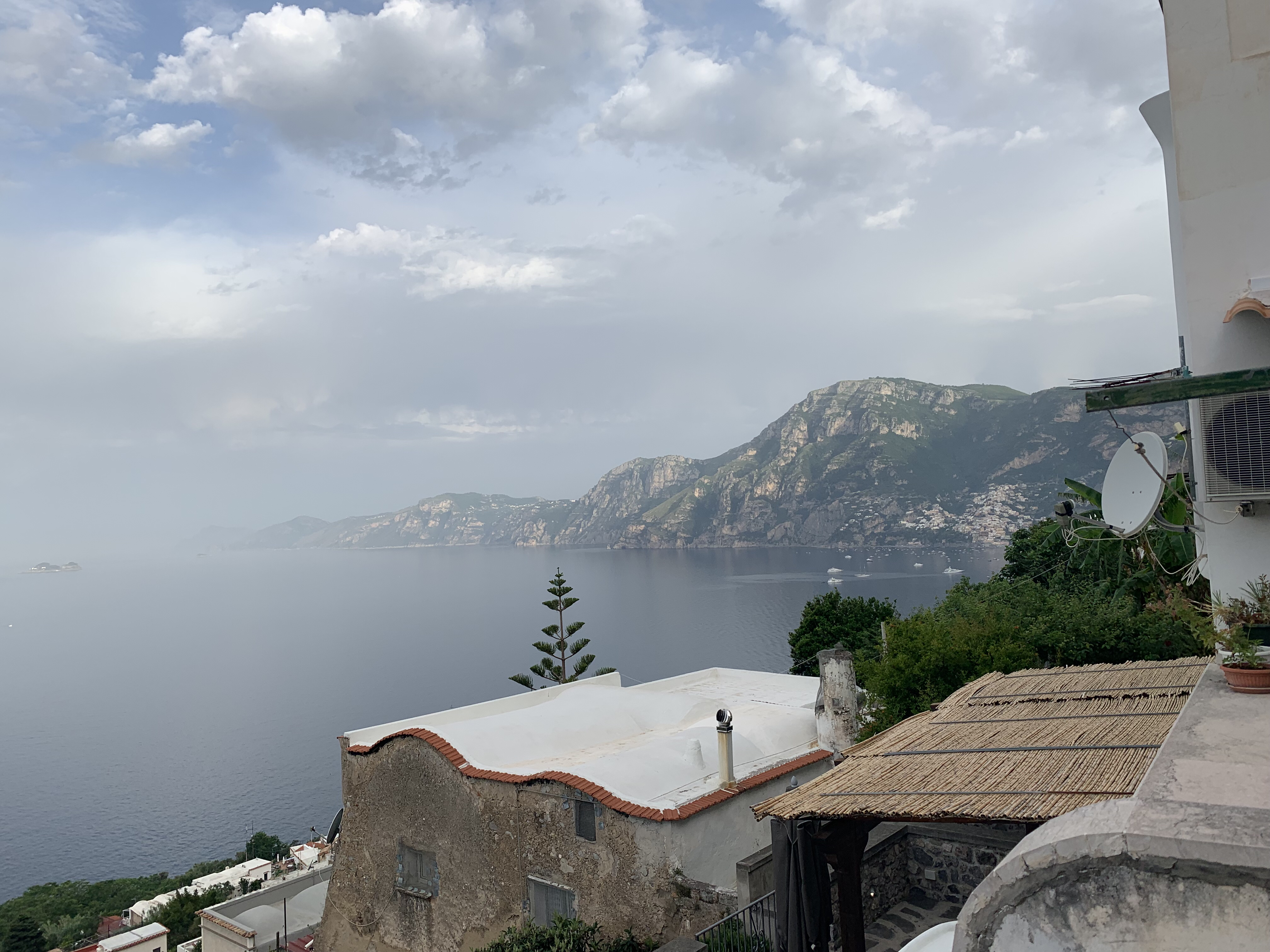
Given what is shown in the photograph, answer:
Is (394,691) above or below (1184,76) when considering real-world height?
below

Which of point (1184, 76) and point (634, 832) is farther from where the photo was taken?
point (634, 832)

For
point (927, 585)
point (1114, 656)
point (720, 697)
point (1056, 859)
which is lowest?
point (927, 585)

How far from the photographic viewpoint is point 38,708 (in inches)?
4158

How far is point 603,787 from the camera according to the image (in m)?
11.7

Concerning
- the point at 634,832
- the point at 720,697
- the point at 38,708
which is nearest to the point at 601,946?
the point at 634,832

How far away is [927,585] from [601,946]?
413 feet

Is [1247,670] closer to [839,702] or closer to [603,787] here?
[603,787]

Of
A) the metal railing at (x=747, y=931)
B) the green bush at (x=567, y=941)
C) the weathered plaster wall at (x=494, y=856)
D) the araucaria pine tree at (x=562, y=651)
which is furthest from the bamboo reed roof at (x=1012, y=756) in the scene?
the araucaria pine tree at (x=562, y=651)

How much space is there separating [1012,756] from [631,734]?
1088 centimetres

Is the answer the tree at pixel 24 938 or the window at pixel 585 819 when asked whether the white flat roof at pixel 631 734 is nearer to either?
the window at pixel 585 819

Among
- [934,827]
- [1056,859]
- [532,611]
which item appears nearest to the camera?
[1056,859]

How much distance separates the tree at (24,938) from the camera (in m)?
42.4

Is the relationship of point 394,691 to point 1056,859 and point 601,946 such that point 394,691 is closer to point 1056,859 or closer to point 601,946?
point 601,946

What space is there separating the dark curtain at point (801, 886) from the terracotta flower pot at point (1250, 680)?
3552mm
